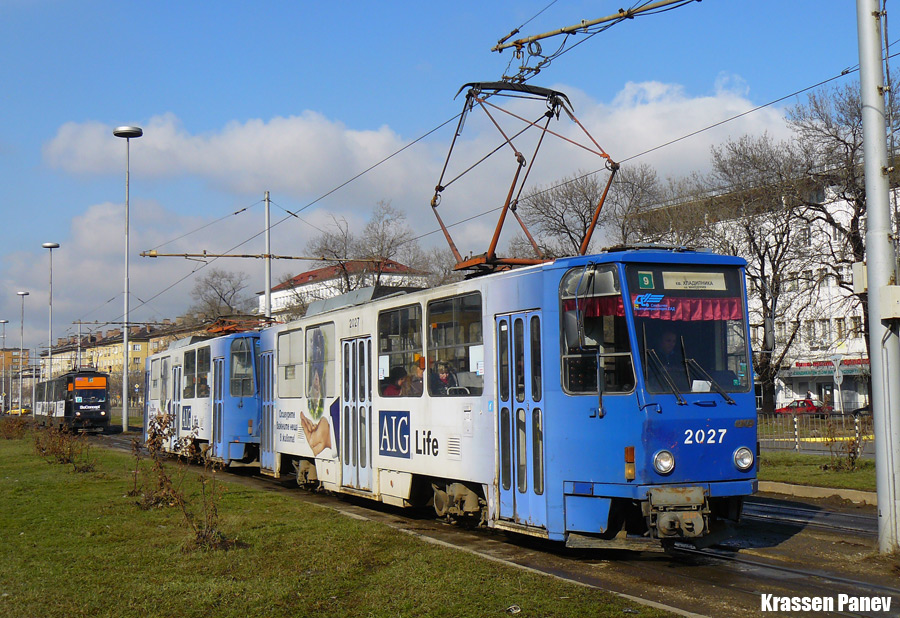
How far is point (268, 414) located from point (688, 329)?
1151cm

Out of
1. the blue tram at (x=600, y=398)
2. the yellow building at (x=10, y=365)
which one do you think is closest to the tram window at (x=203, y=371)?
the blue tram at (x=600, y=398)

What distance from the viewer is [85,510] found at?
45.3ft

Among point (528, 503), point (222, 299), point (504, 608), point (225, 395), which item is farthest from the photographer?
point (222, 299)

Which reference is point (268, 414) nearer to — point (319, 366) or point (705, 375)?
point (319, 366)

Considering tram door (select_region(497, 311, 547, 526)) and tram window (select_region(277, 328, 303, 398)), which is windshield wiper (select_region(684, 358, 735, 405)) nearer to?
tram door (select_region(497, 311, 547, 526))

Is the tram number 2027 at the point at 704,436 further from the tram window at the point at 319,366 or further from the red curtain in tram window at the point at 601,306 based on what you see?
the tram window at the point at 319,366

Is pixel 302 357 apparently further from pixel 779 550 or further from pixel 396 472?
pixel 779 550

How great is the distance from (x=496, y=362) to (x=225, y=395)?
12.4m

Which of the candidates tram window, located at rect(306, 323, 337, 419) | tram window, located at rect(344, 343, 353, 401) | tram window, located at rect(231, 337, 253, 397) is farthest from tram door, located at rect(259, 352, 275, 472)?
tram window, located at rect(344, 343, 353, 401)

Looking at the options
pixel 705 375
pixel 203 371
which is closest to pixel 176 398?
pixel 203 371

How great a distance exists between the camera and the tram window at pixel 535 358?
990cm

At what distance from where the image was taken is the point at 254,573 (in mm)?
8828

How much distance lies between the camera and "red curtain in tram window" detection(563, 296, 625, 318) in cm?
921

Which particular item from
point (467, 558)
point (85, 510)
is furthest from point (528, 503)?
point (85, 510)
